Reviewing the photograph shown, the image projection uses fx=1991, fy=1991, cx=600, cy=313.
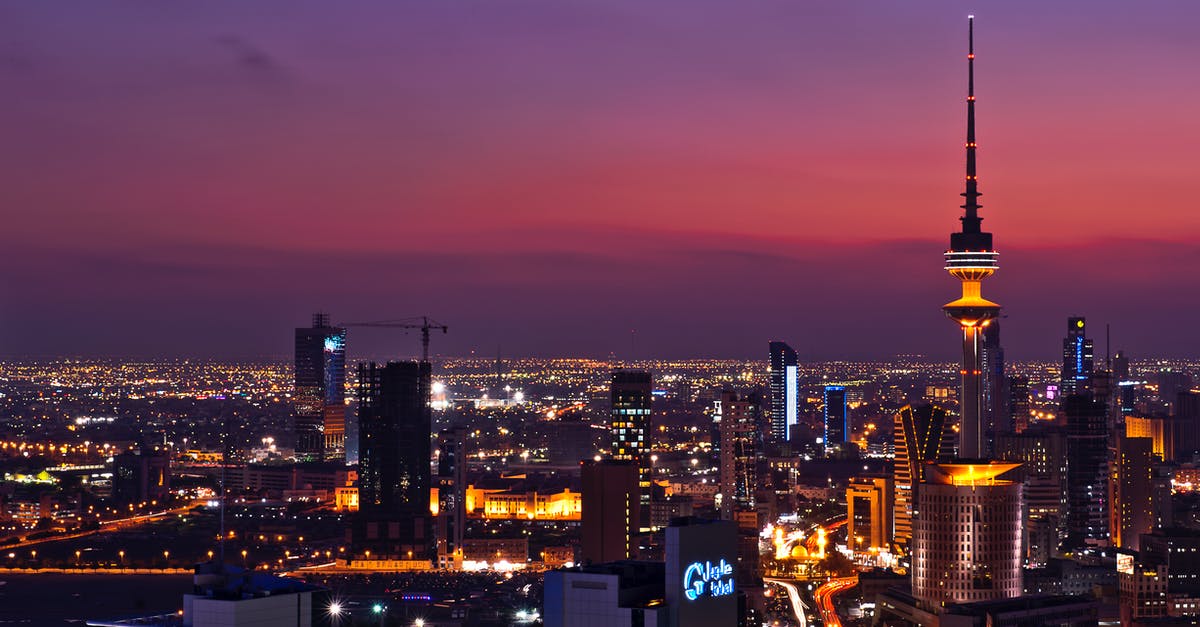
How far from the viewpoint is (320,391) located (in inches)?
6427

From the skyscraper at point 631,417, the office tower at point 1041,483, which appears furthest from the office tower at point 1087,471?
the skyscraper at point 631,417

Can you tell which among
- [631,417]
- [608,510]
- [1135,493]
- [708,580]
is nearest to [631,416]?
[631,417]

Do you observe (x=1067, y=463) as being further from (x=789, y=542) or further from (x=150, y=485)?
(x=150, y=485)

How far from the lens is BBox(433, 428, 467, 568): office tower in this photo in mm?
97625

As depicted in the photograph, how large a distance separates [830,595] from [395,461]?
32.9 m

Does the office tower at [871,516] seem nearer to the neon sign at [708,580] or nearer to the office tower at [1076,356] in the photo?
the office tower at [1076,356]

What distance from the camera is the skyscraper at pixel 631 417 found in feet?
Answer: 334

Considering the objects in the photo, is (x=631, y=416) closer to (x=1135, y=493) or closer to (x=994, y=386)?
(x=1135, y=493)

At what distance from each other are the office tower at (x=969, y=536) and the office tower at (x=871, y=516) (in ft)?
64.9

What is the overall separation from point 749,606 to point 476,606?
1030cm

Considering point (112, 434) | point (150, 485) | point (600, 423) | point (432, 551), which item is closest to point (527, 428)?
point (600, 423)

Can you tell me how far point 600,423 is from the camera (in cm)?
16362

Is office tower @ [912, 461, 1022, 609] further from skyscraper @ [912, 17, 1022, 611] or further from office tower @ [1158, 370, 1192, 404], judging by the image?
office tower @ [1158, 370, 1192, 404]

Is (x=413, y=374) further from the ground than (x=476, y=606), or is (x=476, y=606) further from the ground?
(x=413, y=374)
